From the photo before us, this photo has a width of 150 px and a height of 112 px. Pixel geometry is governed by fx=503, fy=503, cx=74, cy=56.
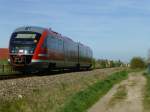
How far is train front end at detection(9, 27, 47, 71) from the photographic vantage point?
31844 mm

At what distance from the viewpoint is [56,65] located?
38.5 metres

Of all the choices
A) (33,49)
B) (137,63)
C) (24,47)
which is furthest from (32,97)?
(137,63)

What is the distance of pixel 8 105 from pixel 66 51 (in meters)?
29.5

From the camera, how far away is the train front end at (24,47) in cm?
3184

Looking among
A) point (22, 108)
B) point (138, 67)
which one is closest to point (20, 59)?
point (22, 108)

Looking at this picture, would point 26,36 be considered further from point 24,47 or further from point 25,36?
point 24,47

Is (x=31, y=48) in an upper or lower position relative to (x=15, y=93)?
upper

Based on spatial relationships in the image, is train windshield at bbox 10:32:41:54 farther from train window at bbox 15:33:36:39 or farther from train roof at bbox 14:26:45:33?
train roof at bbox 14:26:45:33

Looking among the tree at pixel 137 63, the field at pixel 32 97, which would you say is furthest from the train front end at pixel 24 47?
the tree at pixel 137 63

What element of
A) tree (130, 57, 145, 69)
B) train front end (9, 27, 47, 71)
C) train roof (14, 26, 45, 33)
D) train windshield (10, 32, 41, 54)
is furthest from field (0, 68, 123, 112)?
tree (130, 57, 145, 69)

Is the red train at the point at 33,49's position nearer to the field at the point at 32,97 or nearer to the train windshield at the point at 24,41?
the train windshield at the point at 24,41

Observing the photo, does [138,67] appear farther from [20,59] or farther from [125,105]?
[125,105]

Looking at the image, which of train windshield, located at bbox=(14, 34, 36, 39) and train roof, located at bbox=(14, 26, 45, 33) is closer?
train windshield, located at bbox=(14, 34, 36, 39)

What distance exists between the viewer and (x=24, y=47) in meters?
32.7
